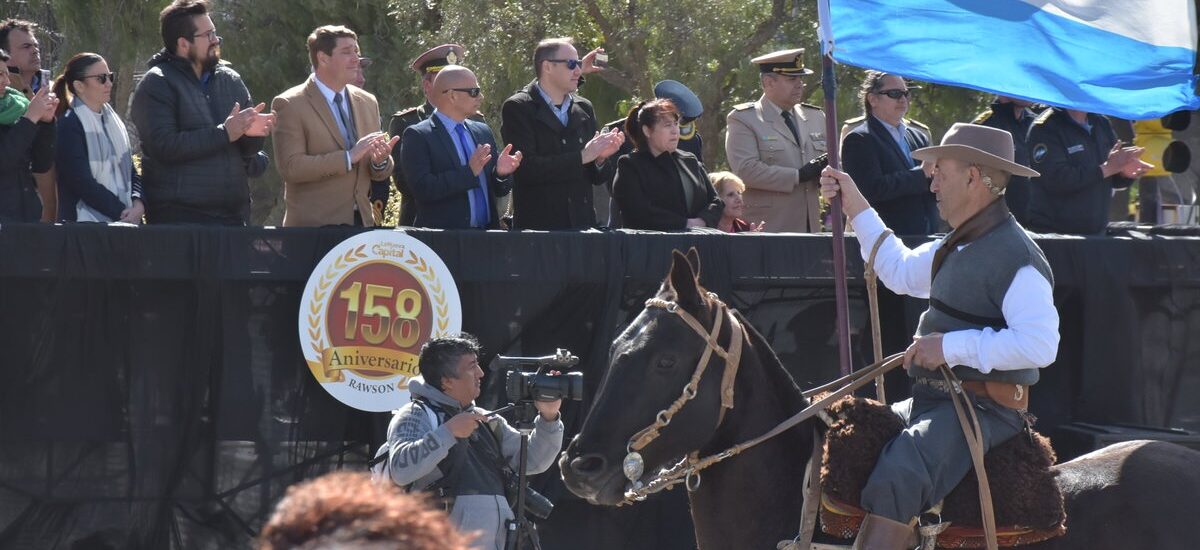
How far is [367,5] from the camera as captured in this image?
1959cm

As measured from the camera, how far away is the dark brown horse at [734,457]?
5.07 meters

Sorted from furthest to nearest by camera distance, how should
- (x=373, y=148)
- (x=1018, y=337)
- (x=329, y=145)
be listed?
1. (x=329, y=145)
2. (x=373, y=148)
3. (x=1018, y=337)

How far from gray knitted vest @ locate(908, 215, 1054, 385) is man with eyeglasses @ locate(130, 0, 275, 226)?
3.95 m

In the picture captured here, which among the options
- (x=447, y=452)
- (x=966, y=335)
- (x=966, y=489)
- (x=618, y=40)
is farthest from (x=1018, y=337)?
(x=618, y=40)

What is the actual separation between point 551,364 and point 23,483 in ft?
9.20

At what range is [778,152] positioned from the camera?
966 cm

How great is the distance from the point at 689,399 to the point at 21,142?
4202 millimetres

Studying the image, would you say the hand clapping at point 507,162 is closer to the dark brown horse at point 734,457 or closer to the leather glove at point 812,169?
the leather glove at point 812,169

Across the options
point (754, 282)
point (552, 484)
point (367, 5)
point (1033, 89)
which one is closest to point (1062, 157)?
point (754, 282)

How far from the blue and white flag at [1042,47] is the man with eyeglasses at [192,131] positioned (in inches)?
126

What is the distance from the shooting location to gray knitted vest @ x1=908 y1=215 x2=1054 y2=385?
5.02m

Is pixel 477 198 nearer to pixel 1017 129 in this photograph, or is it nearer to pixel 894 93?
pixel 894 93

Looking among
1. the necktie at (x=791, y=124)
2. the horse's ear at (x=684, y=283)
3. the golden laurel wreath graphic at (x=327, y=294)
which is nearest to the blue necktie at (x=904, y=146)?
the necktie at (x=791, y=124)

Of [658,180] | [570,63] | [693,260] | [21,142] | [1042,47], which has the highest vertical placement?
[570,63]
